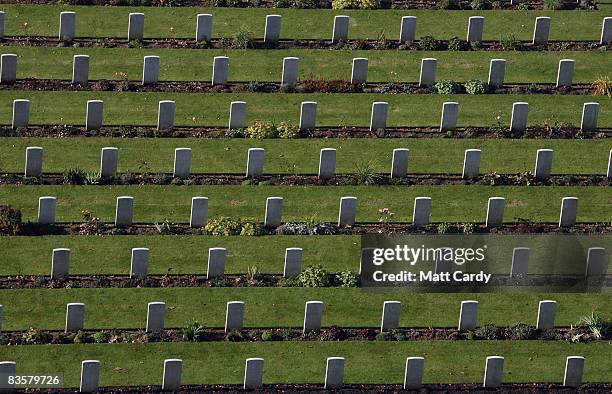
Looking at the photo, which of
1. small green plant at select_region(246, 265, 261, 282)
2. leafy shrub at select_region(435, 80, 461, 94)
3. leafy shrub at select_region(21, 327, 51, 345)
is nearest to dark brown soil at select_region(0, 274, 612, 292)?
small green plant at select_region(246, 265, 261, 282)

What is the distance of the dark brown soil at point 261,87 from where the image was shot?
196ft

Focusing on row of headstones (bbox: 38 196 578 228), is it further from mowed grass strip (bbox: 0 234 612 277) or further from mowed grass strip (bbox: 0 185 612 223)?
mowed grass strip (bbox: 0 234 612 277)

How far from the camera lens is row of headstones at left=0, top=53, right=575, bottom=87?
2343 inches

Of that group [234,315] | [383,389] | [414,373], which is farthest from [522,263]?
[234,315]

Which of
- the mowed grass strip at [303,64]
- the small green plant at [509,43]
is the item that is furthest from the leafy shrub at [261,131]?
the small green plant at [509,43]

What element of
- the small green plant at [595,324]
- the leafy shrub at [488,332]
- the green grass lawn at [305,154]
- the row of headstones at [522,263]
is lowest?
the leafy shrub at [488,332]

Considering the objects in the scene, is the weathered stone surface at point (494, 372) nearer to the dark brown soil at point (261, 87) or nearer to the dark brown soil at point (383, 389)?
the dark brown soil at point (383, 389)

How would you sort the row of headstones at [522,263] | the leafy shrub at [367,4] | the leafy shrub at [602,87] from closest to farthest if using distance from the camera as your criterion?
the row of headstones at [522,263] → the leafy shrub at [602,87] → the leafy shrub at [367,4]

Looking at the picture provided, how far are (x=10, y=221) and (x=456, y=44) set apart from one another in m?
16.7

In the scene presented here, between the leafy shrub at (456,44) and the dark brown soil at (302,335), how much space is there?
43.1 feet

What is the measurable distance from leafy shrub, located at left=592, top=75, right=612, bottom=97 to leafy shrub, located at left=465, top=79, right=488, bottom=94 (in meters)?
3.56

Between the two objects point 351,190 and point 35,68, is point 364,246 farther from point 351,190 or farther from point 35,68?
point 35,68

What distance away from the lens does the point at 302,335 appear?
5153 cm

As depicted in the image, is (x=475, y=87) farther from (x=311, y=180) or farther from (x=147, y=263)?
(x=147, y=263)
